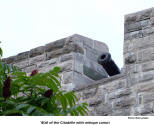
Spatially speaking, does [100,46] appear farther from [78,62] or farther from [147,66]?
[147,66]

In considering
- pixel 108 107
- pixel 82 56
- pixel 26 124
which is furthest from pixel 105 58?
pixel 26 124

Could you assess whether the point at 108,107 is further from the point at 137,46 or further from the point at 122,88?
the point at 137,46

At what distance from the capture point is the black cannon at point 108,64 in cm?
803

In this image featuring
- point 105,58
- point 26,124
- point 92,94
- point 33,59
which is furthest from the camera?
point 33,59

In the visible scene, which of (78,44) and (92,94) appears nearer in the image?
(92,94)

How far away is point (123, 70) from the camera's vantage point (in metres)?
7.46

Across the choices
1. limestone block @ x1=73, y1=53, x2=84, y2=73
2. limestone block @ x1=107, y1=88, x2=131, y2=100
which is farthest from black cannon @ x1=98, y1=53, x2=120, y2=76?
limestone block @ x1=107, y1=88, x2=131, y2=100

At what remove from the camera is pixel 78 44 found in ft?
27.6

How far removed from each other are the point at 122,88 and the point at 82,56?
1.27m

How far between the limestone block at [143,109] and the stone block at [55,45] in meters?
1.96

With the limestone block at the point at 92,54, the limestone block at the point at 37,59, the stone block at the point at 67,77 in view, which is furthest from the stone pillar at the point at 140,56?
the limestone block at the point at 37,59

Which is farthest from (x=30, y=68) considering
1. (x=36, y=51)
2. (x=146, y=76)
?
(x=146, y=76)

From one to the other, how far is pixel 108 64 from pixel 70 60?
553 millimetres

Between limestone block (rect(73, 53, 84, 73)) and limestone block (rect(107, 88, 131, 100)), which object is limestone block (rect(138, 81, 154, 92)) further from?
limestone block (rect(73, 53, 84, 73))
